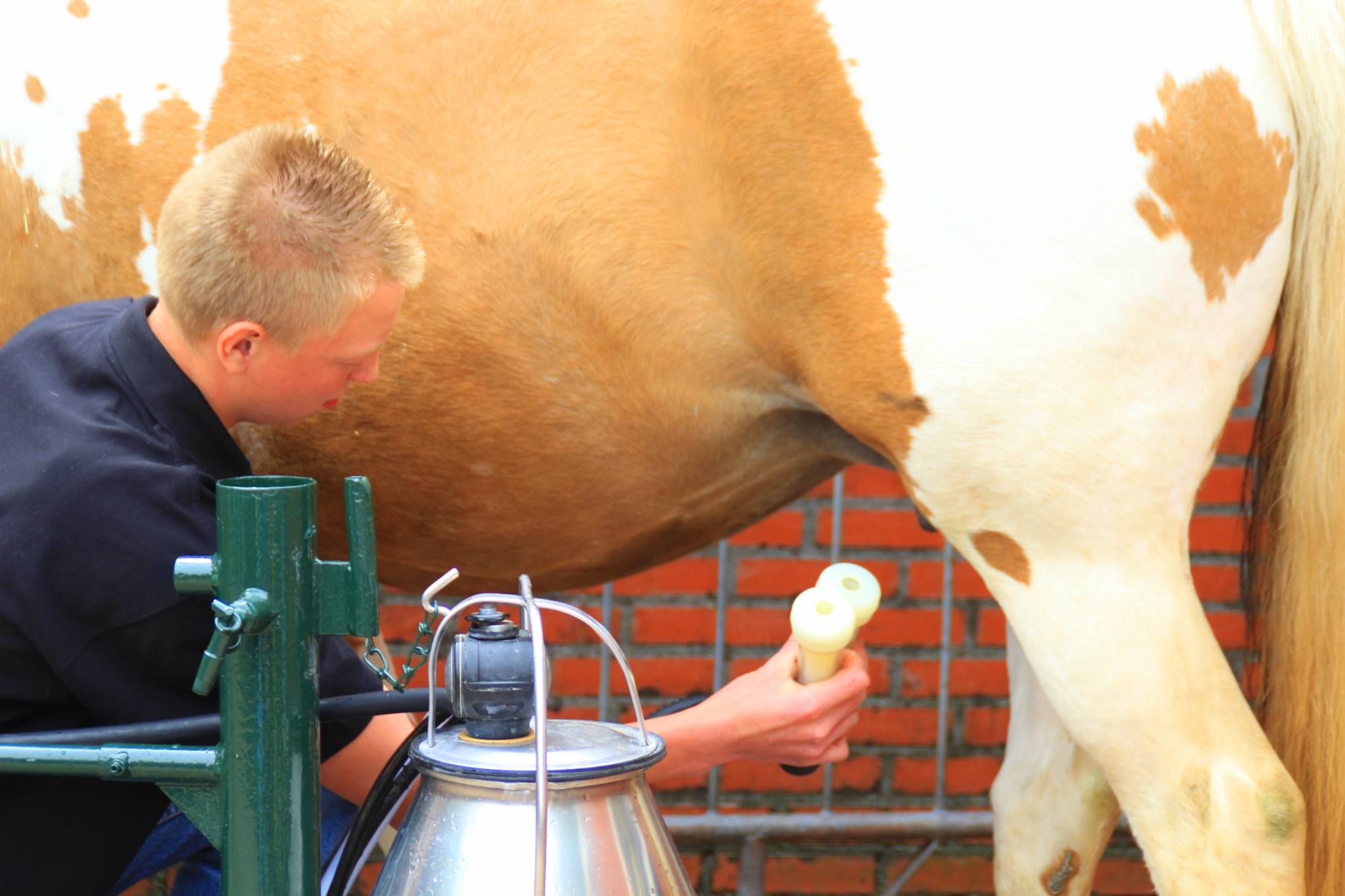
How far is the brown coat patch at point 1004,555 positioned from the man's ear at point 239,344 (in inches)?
26.6

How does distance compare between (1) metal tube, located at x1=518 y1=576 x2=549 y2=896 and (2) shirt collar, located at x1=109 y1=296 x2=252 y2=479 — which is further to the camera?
(2) shirt collar, located at x1=109 y1=296 x2=252 y2=479

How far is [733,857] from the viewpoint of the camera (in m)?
2.45

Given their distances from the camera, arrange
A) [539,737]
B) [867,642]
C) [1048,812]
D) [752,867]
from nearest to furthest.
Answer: [539,737], [1048,812], [752,867], [867,642]

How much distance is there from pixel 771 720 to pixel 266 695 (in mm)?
391

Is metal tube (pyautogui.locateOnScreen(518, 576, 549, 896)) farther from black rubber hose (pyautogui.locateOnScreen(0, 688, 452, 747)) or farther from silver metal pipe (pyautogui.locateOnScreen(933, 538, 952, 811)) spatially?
silver metal pipe (pyautogui.locateOnScreen(933, 538, 952, 811))

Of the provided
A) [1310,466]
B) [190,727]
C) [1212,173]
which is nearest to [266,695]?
[190,727]

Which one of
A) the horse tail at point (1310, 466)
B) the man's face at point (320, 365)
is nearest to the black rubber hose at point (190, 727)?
the man's face at point (320, 365)

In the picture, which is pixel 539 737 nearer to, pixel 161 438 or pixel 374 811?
pixel 374 811

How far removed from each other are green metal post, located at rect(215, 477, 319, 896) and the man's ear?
0.63 ft

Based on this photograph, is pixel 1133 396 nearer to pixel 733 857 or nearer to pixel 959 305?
pixel 959 305

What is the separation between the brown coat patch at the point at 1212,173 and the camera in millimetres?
1168

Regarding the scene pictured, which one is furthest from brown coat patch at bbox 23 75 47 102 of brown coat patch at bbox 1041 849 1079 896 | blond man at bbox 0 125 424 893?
brown coat patch at bbox 1041 849 1079 896

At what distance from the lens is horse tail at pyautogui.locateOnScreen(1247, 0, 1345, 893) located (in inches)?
48.0

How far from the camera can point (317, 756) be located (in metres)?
0.93
